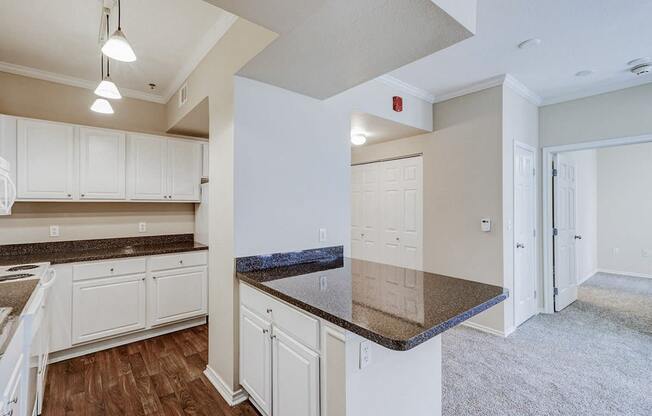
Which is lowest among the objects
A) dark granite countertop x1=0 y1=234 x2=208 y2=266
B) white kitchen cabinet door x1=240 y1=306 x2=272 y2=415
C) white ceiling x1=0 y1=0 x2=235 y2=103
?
white kitchen cabinet door x1=240 y1=306 x2=272 y2=415

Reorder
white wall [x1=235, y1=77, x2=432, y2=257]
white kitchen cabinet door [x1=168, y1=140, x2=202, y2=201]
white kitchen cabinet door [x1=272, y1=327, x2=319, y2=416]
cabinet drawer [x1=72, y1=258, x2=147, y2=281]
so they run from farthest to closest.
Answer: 1. white kitchen cabinet door [x1=168, y1=140, x2=202, y2=201]
2. cabinet drawer [x1=72, y1=258, x2=147, y2=281]
3. white wall [x1=235, y1=77, x2=432, y2=257]
4. white kitchen cabinet door [x1=272, y1=327, x2=319, y2=416]

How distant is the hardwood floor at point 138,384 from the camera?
6.68 ft

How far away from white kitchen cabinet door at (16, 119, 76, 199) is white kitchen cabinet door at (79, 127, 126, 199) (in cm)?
8

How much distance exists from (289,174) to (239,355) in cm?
137

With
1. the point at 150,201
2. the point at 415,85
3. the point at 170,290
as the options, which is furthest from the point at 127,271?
the point at 415,85

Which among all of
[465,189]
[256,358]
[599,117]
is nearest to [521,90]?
[599,117]

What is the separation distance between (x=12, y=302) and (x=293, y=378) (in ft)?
4.63

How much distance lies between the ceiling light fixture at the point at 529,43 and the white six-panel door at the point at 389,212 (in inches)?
63.0

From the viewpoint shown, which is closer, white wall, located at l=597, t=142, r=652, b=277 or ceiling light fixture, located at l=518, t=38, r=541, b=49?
ceiling light fixture, located at l=518, t=38, r=541, b=49

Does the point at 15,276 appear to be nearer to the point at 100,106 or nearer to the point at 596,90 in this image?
the point at 100,106

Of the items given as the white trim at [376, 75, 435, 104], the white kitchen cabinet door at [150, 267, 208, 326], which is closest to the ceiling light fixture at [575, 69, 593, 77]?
the white trim at [376, 75, 435, 104]

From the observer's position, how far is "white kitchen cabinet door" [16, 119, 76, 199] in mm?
2699

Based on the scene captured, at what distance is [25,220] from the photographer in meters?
2.93

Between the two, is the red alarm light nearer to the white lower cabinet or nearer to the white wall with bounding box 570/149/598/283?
the white lower cabinet
